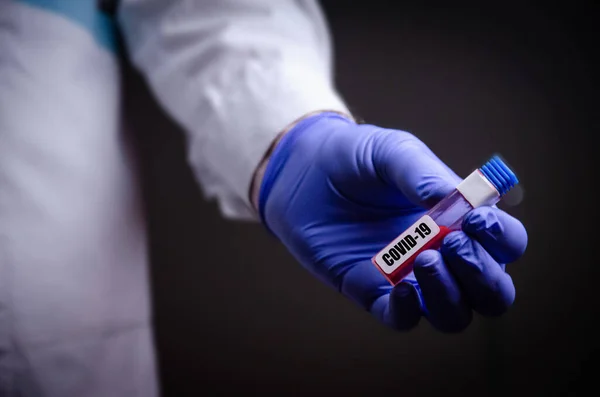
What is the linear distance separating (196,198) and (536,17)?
0.67m

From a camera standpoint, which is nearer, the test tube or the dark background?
the test tube

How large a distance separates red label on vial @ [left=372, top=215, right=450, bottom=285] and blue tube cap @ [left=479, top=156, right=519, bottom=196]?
0.16 feet

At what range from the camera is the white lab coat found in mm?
476

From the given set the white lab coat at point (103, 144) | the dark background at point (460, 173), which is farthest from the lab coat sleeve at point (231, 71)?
the dark background at point (460, 173)

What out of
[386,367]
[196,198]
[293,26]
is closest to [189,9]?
[293,26]

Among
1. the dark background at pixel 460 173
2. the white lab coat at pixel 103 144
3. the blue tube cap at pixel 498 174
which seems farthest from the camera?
the dark background at pixel 460 173

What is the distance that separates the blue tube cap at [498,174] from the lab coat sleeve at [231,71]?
227 millimetres

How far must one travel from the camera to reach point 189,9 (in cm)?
58

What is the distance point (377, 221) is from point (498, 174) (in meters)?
0.13

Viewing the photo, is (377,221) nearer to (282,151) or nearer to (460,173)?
(282,151)

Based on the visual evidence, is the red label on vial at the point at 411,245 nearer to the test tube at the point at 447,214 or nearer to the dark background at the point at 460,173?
the test tube at the point at 447,214

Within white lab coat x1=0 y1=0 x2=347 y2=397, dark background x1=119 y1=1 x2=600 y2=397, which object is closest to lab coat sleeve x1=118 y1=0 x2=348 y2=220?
white lab coat x1=0 y1=0 x2=347 y2=397

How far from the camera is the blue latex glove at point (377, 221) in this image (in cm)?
34

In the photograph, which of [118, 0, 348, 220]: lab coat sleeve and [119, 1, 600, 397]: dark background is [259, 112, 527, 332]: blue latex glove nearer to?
[118, 0, 348, 220]: lab coat sleeve
